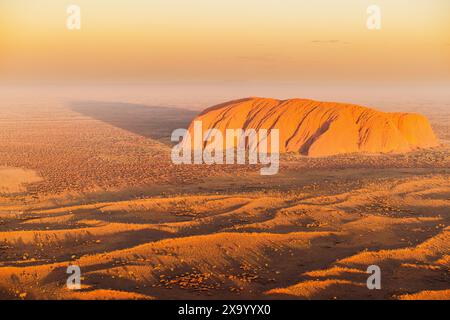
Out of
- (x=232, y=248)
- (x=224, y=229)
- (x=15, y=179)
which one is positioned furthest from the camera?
(x=15, y=179)

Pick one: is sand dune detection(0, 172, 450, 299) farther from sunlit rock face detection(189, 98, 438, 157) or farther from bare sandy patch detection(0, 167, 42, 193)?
sunlit rock face detection(189, 98, 438, 157)

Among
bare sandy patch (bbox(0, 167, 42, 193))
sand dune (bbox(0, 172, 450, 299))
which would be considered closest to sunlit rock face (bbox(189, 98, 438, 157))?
sand dune (bbox(0, 172, 450, 299))

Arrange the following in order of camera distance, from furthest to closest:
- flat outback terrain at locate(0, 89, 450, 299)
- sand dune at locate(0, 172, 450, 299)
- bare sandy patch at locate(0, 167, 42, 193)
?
bare sandy patch at locate(0, 167, 42, 193), flat outback terrain at locate(0, 89, 450, 299), sand dune at locate(0, 172, 450, 299)

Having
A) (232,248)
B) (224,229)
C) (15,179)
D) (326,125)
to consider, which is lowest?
(232,248)

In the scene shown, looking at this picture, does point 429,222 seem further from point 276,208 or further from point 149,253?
point 149,253

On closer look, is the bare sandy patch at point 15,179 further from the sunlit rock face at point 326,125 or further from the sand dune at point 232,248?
the sunlit rock face at point 326,125

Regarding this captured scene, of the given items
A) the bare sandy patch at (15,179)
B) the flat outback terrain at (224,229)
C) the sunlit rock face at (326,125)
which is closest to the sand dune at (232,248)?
the flat outback terrain at (224,229)

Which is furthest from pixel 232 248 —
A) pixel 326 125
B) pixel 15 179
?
pixel 326 125

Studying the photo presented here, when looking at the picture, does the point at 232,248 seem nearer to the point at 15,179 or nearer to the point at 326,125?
the point at 15,179

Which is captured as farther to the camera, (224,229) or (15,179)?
(15,179)
